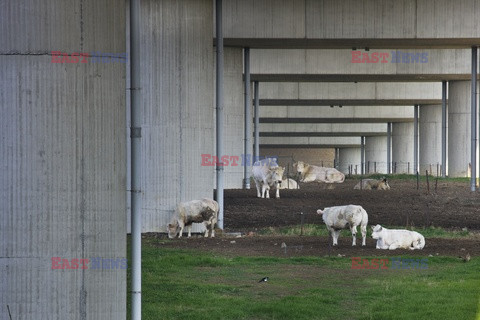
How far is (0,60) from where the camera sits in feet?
37.9

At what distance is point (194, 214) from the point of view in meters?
25.8

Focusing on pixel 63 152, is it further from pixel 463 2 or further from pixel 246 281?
pixel 463 2

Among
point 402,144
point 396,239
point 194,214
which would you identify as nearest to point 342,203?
point 194,214

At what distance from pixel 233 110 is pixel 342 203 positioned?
42.1 ft

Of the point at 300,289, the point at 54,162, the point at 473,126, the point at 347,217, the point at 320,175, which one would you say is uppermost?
the point at 473,126

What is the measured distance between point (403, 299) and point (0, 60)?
6726 millimetres

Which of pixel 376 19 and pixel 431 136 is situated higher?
pixel 376 19

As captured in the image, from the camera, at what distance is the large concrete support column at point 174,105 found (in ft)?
89.7

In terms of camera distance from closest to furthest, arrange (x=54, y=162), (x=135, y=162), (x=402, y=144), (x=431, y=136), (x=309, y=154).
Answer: (x=54, y=162) < (x=135, y=162) < (x=431, y=136) < (x=402, y=144) < (x=309, y=154)

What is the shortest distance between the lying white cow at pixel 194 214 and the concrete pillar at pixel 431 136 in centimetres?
4792

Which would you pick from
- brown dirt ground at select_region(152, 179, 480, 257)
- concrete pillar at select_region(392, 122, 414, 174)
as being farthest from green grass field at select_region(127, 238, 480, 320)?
concrete pillar at select_region(392, 122, 414, 174)

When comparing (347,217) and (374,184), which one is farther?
(374,184)

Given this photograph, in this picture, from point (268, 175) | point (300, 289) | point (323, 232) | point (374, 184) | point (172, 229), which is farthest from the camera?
point (374, 184)

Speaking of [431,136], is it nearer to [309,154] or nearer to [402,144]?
[402,144]
